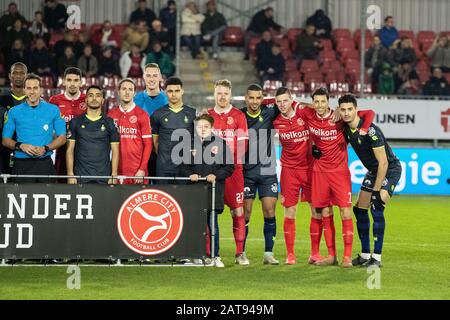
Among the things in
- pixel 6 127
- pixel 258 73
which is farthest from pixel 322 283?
pixel 258 73

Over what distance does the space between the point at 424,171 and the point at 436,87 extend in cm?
344

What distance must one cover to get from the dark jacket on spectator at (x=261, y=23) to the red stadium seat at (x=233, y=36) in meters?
0.53

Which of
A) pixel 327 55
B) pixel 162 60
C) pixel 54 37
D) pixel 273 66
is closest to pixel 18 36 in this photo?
pixel 54 37

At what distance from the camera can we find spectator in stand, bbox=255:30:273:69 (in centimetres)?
2573

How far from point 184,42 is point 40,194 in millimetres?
16050

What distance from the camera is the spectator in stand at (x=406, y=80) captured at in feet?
84.6

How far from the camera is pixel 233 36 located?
28.1 meters

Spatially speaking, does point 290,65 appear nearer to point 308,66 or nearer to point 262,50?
point 308,66

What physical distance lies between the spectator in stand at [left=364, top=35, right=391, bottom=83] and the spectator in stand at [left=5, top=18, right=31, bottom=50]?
821 centimetres

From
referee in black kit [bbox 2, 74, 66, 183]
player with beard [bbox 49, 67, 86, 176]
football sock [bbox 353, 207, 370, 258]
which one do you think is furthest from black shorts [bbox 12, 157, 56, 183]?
football sock [bbox 353, 207, 370, 258]

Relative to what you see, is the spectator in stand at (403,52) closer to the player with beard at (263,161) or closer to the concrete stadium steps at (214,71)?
the concrete stadium steps at (214,71)

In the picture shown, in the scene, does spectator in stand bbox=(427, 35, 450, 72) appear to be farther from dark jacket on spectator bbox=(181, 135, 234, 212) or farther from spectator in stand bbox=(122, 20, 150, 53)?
dark jacket on spectator bbox=(181, 135, 234, 212)

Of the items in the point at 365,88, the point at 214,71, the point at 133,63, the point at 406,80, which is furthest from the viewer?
the point at 214,71

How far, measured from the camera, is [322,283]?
1077cm
